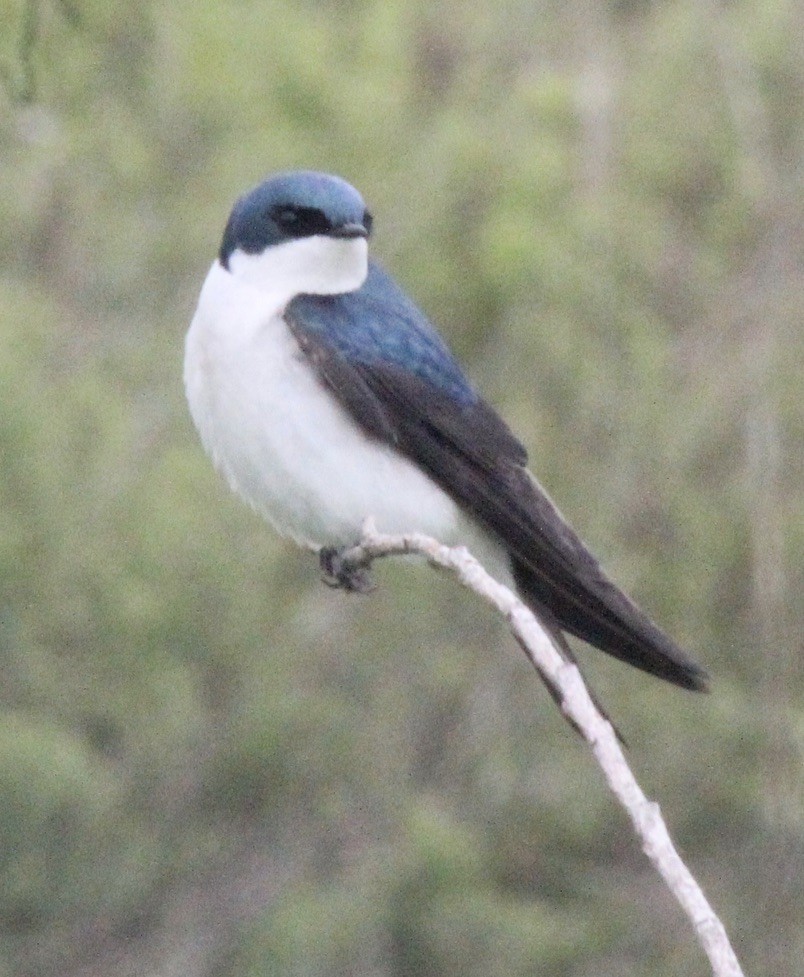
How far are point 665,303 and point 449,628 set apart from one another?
2.61 ft

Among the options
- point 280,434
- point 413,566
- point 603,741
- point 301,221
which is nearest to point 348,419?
point 280,434

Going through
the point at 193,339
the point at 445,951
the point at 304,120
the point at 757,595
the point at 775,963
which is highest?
the point at 193,339

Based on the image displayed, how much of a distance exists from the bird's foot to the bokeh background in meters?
1.19

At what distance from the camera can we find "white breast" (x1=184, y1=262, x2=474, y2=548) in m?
3.33

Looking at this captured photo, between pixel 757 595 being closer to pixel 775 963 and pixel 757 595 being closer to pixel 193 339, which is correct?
pixel 775 963

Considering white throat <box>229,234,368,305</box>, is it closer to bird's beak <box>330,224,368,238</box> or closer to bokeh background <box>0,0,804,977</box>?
bird's beak <box>330,224,368,238</box>

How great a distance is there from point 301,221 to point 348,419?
0.25 metres

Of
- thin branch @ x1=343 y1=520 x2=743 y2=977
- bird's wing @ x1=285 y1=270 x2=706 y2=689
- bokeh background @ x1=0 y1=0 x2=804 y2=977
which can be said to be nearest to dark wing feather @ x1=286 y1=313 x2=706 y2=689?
bird's wing @ x1=285 y1=270 x2=706 y2=689

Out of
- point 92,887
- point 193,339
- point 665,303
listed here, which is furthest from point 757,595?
point 92,887

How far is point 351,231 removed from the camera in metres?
3.39

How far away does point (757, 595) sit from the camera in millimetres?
4574

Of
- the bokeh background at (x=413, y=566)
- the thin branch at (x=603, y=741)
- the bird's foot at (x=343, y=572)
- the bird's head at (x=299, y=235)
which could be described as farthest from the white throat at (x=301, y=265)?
the bokeh background at (x=413, y=566)

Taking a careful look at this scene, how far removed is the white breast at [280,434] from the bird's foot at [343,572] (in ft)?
0.06

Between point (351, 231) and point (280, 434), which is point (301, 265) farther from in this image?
point (280, 434)
